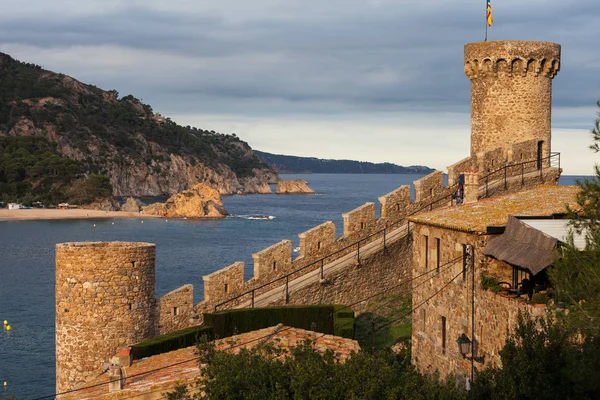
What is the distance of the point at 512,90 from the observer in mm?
29547

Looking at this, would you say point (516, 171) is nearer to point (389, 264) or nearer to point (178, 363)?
point (389, 264)

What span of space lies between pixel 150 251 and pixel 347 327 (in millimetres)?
5305

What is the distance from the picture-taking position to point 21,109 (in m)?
161

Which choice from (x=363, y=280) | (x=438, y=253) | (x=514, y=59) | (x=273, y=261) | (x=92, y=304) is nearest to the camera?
(x=438, y=253)

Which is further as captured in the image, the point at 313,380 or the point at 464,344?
the point at 464,344

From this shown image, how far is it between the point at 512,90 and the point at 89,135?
473 feet

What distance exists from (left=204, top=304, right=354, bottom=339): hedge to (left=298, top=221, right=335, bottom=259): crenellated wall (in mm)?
3315

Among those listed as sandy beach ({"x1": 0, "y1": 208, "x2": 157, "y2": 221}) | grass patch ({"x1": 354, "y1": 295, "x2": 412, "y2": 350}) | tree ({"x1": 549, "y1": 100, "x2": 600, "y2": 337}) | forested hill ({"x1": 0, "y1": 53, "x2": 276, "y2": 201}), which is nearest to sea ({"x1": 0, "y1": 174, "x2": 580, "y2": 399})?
sandy beach ({"x1": 0, "y1": 208, "x2": 157, "y2": 221})

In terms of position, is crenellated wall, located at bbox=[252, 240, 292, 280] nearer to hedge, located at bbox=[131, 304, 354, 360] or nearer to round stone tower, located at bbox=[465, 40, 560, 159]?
hedge, located at bbox=[131, 304, 354, 360]

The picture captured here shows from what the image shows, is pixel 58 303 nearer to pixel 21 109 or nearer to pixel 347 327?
pixel 347 327

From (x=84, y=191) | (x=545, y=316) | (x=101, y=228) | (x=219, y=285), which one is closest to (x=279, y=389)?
(x=545, y=316)

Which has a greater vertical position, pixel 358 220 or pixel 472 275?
pixel 358 220

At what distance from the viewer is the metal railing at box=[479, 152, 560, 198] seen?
91.5 feet

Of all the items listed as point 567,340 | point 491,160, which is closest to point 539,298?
point 567,340
